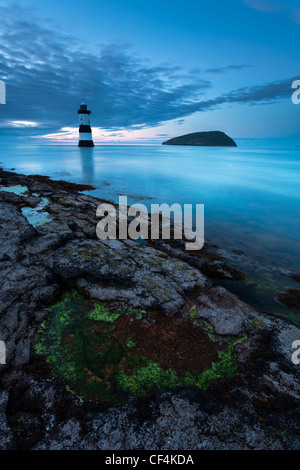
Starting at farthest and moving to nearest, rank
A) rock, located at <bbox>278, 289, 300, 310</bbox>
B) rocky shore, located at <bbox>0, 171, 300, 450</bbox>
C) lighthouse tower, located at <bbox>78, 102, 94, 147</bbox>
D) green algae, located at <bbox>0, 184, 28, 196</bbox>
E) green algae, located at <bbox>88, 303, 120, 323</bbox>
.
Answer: lighthouse tower, located at <bbox>78, 102, 94, 147</bbox>
green algae, located at <bbox>0, 184, 28, 196</bbox>
rock, located at <bbox>278, 289, 300, 310</bbox>
green algae, located at <bbox>88, 303, 120, 323</bbox>
rocky shore, located at <bbox>0, 171, 300, 450</bbox>

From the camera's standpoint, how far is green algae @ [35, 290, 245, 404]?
379cm

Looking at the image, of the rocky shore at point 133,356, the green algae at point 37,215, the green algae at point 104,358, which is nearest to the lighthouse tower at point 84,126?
the green algae at point 37,215

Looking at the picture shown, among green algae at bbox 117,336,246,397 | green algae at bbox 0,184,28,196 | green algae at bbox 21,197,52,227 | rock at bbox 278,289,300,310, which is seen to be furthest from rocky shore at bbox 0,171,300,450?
green algae at bbox 0,184,28,196

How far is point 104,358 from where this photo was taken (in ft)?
14.1

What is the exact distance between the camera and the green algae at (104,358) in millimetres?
3789

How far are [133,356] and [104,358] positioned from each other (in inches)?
21.7

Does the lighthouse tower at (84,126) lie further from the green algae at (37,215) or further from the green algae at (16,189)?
the green algae at (37,215)

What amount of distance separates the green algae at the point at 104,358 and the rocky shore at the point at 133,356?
2cm

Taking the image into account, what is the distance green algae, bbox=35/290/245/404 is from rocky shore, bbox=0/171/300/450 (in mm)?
19

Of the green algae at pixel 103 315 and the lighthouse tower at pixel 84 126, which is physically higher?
the lighthouse tower at pixel 84 126

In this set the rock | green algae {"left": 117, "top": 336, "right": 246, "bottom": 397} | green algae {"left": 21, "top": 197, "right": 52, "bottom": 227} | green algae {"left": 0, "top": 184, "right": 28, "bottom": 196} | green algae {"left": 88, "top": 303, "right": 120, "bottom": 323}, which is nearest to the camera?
green algae {"left": 117, "top": 336, "right": 246, "bottom": 397}

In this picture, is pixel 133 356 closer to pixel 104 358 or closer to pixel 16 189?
pixel 104 358

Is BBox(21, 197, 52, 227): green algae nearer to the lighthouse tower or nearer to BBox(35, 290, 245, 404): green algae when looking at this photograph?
BBox(35, 290, 245, 404): green algae

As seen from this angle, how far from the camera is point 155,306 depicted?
5410 millimetres
